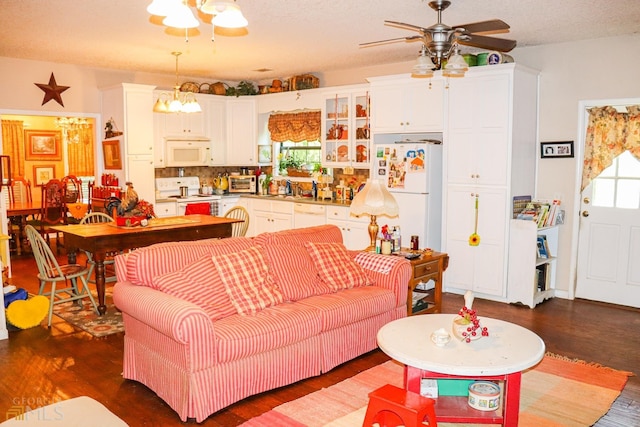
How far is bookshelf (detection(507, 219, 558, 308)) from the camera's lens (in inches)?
210

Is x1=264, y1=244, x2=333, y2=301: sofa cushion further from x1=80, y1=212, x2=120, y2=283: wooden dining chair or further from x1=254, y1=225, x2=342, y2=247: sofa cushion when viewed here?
x1=80, y1=212, x2=120, y2=283: wooden dining chair

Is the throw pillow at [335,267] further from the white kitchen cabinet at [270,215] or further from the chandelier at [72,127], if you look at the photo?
the chandelier at [72,127]

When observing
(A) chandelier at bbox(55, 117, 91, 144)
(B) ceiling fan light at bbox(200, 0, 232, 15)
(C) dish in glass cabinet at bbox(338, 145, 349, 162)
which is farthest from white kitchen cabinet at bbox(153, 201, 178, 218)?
(B) ceiling fan light at bbox(200, 0, 232, 15)

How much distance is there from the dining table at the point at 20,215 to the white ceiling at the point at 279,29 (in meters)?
2.25

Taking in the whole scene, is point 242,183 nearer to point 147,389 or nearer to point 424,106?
point 424,106

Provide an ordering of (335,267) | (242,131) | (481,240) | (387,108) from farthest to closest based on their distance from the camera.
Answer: (242,131) < (387,108) < (481,240) < (335,267)

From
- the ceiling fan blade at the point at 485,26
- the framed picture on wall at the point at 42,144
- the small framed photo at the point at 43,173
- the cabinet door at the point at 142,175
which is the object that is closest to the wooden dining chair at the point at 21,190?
the small framed photo at the point at 43,173

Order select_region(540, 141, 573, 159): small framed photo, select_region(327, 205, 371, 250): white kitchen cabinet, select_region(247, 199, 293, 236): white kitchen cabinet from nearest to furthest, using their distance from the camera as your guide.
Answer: select_region(540, 141, 573, 159): small framed photo → select_region(327, 205, 371, 250): white kitchen cabinet → select_region(247, 199, 293, 236): white kitchen cabinet

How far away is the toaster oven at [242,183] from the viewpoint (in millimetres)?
8297

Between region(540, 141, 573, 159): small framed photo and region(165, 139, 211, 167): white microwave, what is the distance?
4.74 meters

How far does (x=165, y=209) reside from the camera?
7492 millimetres

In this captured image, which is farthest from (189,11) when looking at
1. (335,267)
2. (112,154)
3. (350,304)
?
(112,154)

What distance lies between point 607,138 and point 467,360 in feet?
12.4

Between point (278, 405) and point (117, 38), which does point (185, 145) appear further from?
point (278, 405)
